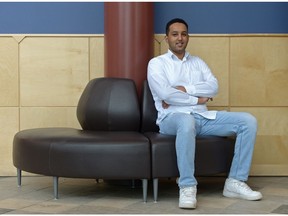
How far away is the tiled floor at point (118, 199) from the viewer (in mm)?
3689

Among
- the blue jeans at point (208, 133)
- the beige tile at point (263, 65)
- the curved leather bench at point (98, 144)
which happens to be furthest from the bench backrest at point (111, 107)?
the beige tile at point (263, 65)

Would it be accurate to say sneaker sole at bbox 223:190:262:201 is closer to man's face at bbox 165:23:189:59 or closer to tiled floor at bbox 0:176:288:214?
tiled floor at bbox 0:176:288:214

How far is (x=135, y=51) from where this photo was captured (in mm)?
4727

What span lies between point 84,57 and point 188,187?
1.80 metres

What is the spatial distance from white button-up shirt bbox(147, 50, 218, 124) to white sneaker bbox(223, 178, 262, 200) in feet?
1.63

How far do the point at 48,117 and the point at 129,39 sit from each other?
104cm

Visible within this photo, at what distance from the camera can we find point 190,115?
3977 millimetres

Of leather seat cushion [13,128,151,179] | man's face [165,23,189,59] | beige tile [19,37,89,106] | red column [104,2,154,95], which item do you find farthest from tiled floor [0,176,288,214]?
man's face [165,23,189,59]

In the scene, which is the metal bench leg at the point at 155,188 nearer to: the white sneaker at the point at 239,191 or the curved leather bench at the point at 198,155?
the curved leather bench at the point at 198,155

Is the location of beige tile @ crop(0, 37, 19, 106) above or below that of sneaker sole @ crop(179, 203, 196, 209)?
above

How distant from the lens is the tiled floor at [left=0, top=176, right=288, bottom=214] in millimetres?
3689

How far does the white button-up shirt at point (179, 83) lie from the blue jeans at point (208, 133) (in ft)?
0.28

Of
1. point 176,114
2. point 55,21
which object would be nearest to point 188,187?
point 176,114

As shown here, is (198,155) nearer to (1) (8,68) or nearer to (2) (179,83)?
(2) (179,83)
